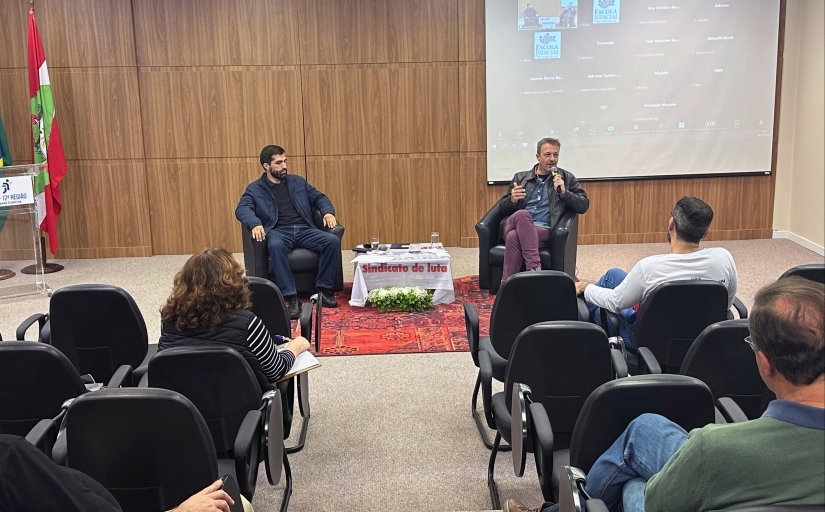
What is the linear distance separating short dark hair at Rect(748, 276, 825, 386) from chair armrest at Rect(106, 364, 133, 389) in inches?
112

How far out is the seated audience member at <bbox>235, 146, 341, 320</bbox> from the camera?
23.4 ft

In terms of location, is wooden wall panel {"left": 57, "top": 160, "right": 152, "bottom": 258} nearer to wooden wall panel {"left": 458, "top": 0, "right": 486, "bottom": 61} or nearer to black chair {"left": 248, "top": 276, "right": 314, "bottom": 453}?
wooden wall panel {"left": 458, "top": 0, "right": 486, "bottom": 61}

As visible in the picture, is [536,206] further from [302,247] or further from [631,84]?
[631,84]

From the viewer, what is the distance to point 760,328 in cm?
192

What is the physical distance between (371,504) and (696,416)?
1.79m

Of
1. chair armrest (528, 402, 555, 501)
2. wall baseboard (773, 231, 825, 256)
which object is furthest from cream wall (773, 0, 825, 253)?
chair armrest (528, 402, 555, 501)

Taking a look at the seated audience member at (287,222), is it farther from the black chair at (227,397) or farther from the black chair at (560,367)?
the black chair at (560,367)

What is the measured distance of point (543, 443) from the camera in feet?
9.74

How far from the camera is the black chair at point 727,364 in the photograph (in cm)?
326

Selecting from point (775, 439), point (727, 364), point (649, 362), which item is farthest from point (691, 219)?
point (775, 439)

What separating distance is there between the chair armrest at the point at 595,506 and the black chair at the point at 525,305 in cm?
184

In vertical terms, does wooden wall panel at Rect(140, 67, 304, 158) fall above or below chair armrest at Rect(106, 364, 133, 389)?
above

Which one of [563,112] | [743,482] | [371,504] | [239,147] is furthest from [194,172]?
[743,482]

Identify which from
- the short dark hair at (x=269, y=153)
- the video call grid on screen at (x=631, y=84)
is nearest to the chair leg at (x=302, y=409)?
the short dark hair at (x=269, y=153)
